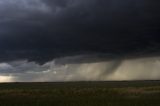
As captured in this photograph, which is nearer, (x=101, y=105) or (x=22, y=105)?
(x=101, y=105)

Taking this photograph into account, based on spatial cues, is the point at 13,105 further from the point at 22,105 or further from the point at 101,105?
the point at 101,105

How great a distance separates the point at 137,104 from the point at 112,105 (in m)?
3.12

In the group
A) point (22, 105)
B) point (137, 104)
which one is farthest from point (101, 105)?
point (22, 105)

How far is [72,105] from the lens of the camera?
1465 inches

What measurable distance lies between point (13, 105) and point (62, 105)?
5.99 m

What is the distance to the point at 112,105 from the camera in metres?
36.7

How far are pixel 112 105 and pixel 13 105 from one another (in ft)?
39.3

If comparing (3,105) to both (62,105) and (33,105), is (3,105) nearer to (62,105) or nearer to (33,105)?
(33,105)

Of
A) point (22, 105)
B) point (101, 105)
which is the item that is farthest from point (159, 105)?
point (22, 105)

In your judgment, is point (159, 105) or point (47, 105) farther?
point (47, 105)

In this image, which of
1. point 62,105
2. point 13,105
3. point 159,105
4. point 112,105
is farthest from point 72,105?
point 159,105

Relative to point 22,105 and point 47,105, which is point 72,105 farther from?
point 22,105

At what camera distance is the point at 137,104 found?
123 ft

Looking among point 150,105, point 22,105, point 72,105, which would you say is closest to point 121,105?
point 150,105
